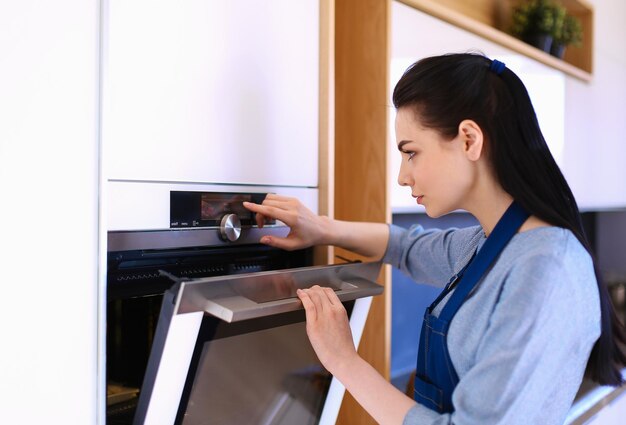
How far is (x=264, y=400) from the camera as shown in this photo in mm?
995

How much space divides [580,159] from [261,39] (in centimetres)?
162

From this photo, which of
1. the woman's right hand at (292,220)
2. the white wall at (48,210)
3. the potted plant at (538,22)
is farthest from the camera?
the potted plant at (538,22)

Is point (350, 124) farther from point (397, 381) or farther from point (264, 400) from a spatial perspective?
point (397, 381)

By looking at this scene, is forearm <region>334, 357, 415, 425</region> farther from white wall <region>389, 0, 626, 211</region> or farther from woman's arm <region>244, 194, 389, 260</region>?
white wall <region>389, 0, 626, 211</region>

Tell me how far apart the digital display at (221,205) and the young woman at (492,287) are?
21cm

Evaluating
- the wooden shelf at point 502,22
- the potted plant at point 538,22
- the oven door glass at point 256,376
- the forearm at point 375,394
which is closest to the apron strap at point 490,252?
the forearm at point 375,394

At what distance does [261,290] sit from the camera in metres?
0.80

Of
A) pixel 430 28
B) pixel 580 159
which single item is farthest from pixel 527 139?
pixel 580 159

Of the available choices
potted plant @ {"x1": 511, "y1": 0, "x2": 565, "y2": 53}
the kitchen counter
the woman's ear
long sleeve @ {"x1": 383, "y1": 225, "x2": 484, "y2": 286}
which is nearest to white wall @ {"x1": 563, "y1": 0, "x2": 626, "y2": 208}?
potted plant @ {"x1": 511, "y1": 0, "x2": 565, "y2": 53}

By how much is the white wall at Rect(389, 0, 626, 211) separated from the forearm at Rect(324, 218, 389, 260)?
0.21 meters

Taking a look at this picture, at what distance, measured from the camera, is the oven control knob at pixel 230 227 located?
0.95m

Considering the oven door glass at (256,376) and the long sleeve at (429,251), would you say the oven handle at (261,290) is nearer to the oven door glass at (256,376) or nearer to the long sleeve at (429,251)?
the oven door glass at (256,376)

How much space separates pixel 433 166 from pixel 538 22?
4.48 ft

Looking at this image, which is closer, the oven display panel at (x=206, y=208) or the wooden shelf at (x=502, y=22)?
the oven display panel at (x=206, y=208)
